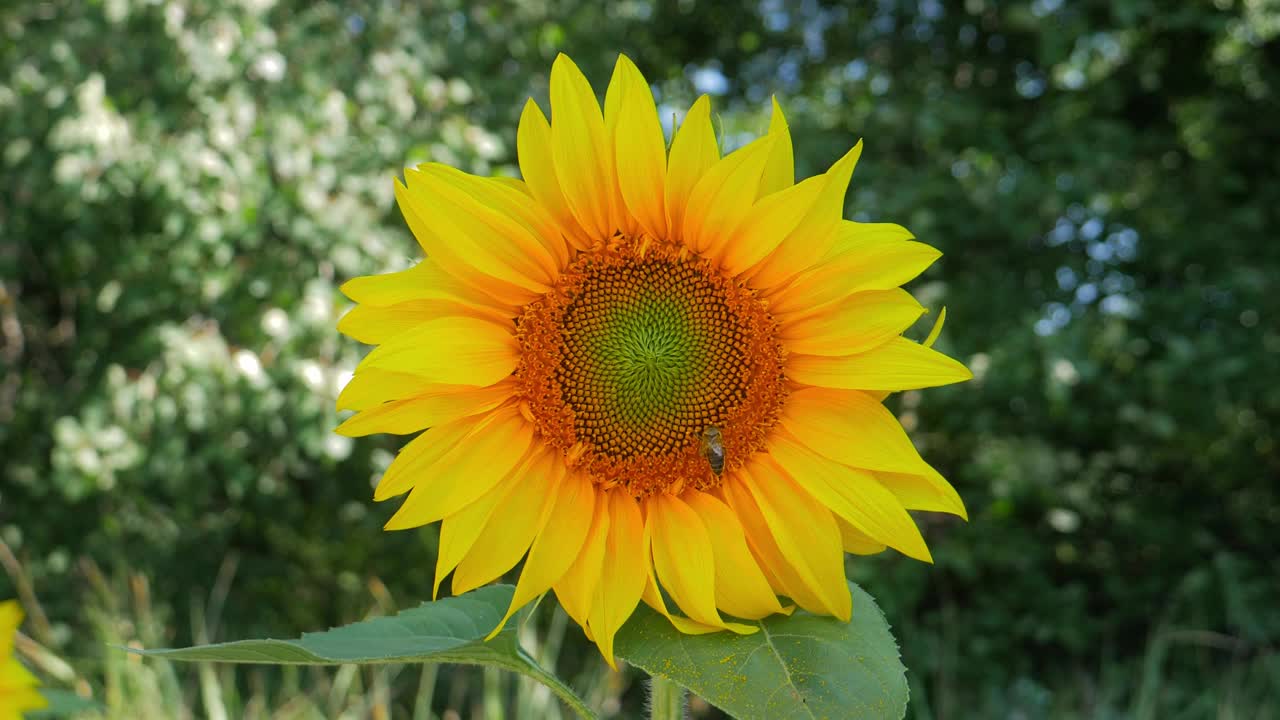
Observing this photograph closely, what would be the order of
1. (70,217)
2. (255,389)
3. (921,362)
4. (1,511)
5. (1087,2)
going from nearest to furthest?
1. (921,362)
2. (255,389)
3. (1087,2)
4. (70,217)
5. (1,511)

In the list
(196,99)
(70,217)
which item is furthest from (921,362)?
(70,217)

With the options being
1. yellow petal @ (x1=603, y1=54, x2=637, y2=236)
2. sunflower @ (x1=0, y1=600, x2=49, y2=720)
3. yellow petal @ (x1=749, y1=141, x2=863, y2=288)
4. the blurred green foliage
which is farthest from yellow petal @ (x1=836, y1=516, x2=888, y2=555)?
the blurred green foliage

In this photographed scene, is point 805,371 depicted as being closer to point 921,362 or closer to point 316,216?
point 921,362


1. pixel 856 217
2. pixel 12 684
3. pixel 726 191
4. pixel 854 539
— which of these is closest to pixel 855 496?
pixel 854 539

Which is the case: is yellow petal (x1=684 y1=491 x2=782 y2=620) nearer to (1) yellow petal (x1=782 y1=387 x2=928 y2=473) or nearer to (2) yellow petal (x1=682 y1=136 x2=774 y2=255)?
(1) yellow petal (x1=782 y1=387 x2=928 y2=473)

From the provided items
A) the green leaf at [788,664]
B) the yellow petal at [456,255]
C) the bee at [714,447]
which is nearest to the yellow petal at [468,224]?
the yellow petal at [456,255]

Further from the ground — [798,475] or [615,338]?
[615,338]

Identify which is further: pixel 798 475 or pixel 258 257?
pixel 258 257
